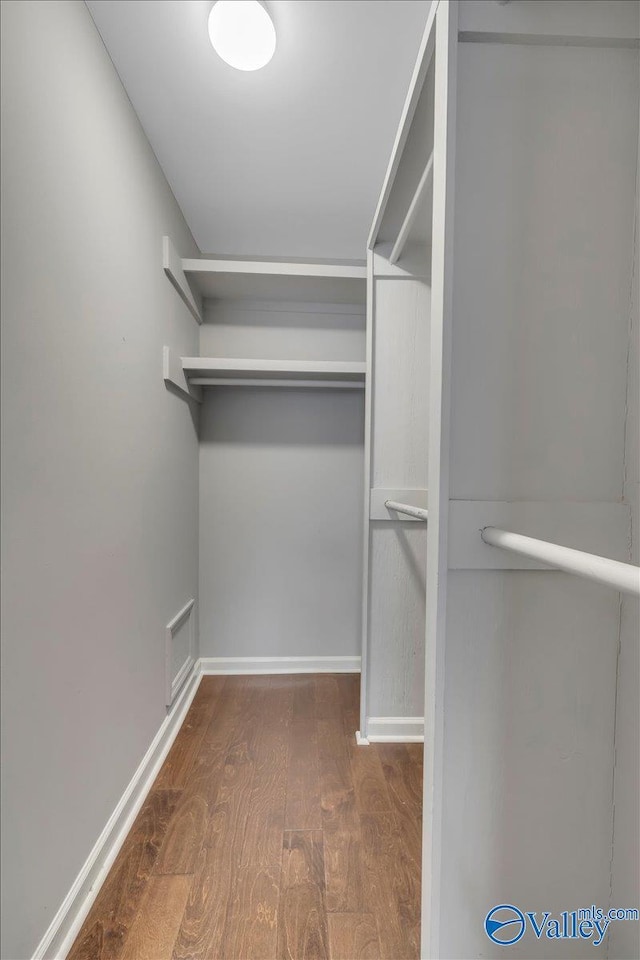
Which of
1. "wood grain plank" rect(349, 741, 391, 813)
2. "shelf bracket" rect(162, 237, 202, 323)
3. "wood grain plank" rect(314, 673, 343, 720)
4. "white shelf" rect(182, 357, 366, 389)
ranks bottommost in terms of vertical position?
"wood grain plank" rect(314, 673, 343, 720)

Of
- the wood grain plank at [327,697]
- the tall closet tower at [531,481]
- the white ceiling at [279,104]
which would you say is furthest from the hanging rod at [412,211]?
the wood grain plank at [327,697]

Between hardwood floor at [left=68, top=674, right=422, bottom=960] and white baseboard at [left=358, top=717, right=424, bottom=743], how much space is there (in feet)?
0.14

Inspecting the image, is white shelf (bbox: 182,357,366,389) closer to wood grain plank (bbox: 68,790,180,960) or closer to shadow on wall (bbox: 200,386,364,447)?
shadow on wall (bbox: 200,386,364,447)

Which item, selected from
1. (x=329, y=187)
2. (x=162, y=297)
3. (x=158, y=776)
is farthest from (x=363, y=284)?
(x=158, y=776)

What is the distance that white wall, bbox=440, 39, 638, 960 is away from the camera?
80cm

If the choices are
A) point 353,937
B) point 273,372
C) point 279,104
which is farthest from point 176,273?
point 353,937

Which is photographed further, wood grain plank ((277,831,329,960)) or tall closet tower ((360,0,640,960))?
wood grain plank ((277,831,329,960))

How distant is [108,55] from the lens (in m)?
1.22

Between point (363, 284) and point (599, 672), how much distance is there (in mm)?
1913

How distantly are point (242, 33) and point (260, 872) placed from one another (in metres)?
2.23

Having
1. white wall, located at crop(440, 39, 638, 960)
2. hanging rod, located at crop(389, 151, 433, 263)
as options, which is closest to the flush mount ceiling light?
hanging rod, located at crop(389, 151, 433, 263)

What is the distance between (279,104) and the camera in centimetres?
135

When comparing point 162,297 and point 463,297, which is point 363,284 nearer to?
point 162,297

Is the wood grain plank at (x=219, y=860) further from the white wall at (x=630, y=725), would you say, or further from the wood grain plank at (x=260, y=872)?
the white wall at (x=630, y=725)
